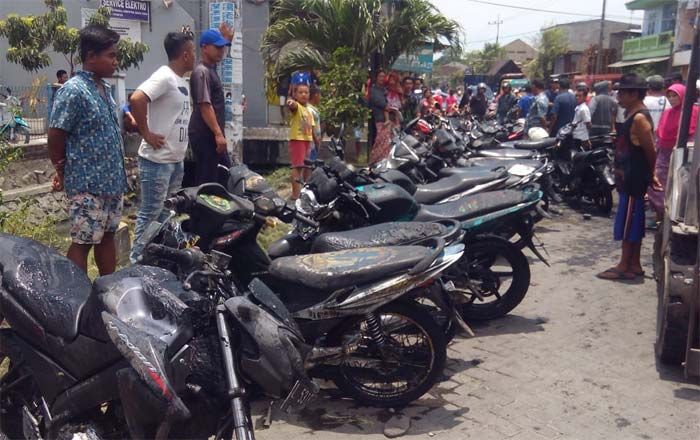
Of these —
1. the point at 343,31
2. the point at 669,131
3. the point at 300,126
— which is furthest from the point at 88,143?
the point at 343,31

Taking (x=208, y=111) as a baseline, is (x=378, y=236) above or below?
below

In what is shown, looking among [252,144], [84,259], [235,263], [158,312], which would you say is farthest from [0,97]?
[158,312]

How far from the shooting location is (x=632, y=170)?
19.0 feet

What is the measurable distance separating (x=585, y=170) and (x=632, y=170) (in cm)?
330

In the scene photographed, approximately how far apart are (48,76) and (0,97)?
4.41m

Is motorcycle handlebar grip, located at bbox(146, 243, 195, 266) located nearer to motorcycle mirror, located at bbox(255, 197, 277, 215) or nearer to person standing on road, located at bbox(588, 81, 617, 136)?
motorcycle mirror, located at bbox(255, 197, 277, 215)

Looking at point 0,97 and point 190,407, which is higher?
point 0,97

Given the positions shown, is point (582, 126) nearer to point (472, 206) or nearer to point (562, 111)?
point (562, 111)

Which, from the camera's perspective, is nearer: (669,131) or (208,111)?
(208,111)

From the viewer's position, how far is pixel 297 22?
12.0m

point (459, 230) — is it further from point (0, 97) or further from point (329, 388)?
point (0, 97)

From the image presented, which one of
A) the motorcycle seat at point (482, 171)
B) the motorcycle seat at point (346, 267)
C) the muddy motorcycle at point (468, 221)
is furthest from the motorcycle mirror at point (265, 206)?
the motorcycle seat at point (482, 171)

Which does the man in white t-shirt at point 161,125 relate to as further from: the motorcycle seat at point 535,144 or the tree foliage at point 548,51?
the tree foliage at point 548,51

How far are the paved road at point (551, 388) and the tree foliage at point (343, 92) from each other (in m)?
6.23
